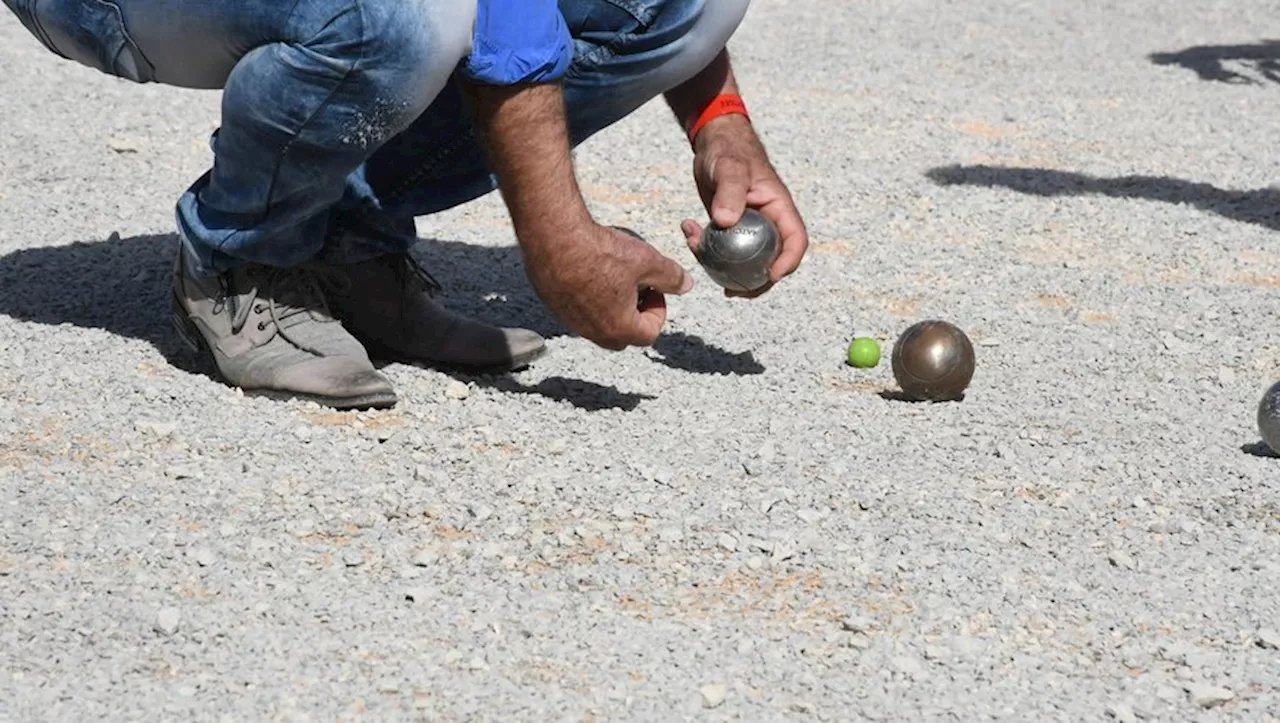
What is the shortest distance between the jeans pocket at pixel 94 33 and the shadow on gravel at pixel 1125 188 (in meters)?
3.42

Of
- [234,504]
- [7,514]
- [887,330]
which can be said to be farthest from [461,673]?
[887,330]

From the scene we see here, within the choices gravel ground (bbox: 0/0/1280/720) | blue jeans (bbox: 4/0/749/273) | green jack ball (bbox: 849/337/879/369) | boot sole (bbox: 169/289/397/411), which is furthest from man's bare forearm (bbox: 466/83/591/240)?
green jack ball (bbox: 849/337/879/369)

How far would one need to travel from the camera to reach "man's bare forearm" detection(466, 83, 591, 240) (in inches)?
130

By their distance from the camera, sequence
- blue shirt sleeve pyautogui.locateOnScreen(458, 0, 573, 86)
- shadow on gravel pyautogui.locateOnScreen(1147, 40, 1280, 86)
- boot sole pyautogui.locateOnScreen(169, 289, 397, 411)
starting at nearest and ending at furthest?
blue shirt sleeve pyautogui.locateOnScreen(458, 0, 573, 86) < boot sole pyautogui.locateOnScreen(169, 289, 397, 411) < shadow on gravel pyautogui.locateOnScreen(1147, 40, 1280, 86)

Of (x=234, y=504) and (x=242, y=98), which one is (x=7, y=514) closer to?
(x=234, y=504)

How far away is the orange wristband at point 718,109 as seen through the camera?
161 inches

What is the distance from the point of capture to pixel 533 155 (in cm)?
331

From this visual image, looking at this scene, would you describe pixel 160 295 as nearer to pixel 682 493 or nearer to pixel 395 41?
pixel 395 41

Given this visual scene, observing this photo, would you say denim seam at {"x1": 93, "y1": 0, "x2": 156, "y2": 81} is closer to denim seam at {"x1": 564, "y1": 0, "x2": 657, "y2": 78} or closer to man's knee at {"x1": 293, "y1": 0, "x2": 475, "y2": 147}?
man's knee at {"x1": 293, "y1": 0, "x2": 475, "y2": 147}

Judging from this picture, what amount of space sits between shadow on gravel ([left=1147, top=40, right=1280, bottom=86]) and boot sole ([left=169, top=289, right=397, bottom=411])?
6.18 metres

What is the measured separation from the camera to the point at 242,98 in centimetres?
347

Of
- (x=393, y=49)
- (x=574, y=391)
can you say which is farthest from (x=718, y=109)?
(x=393, y=49)

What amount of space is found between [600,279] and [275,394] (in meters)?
0.86

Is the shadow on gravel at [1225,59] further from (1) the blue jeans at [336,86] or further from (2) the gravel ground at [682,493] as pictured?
(1) the blue jeans at [336,86]
